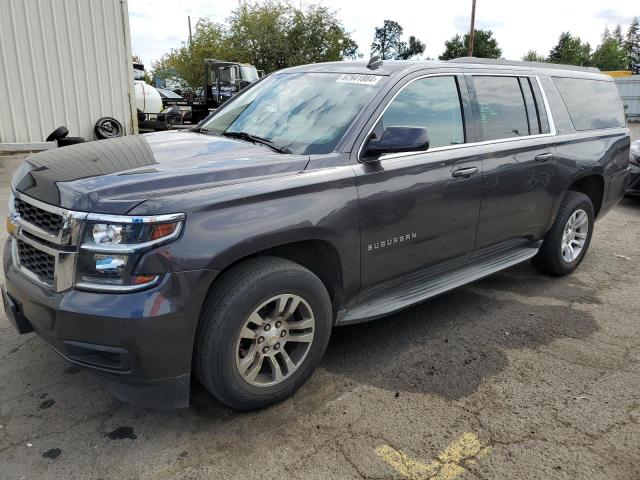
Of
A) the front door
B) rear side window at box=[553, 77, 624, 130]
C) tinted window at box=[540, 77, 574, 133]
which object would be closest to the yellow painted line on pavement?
the front door

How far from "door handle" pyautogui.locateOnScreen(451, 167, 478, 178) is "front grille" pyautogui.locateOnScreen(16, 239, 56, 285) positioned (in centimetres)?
248

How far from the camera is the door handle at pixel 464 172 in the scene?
3.52 metres

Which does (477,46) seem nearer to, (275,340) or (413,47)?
(413,47)

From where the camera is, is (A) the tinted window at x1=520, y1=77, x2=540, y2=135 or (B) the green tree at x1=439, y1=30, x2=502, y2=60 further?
(B) the green tree at x1=439, y1=30, x2=502, y2=60

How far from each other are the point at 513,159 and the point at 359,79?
4.62ft

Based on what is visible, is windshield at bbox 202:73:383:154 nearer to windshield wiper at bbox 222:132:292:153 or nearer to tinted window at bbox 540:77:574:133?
windshield wiper at bbox 222:132:292:153

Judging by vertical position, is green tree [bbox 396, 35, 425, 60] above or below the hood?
above

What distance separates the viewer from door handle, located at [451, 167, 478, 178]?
11.5 ft

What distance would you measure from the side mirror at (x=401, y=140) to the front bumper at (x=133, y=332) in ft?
4.12

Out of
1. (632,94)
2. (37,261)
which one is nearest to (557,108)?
(37,261)

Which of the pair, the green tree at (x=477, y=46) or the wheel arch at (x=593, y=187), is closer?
the wheel arch at (x=593, y=187)

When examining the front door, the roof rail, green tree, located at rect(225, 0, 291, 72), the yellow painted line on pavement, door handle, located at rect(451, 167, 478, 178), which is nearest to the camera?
the yellow painted line on pavement

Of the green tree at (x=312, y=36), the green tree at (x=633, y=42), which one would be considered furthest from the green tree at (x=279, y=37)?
the green tree at (x=633, y=42)

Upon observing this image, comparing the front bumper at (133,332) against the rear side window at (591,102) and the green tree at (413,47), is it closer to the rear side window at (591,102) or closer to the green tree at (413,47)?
the rear side window at (591,102)
